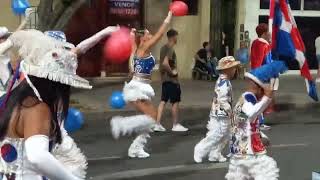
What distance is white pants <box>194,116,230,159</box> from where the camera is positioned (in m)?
9.07

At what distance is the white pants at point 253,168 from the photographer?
6180 mm

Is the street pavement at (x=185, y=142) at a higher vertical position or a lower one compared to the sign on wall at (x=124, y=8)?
lower

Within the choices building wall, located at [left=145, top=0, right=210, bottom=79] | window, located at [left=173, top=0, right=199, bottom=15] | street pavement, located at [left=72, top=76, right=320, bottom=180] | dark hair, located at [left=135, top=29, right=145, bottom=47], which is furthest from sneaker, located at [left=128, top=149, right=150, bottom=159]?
window, located at [left=173, top=0, right=199, bottom=15]

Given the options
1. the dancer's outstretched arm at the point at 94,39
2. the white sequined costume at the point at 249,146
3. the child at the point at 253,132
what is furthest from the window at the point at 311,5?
the dancer's outstretched arm at the point at 94,39

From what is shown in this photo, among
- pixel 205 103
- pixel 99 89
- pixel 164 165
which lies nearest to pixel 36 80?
pixel 164 165

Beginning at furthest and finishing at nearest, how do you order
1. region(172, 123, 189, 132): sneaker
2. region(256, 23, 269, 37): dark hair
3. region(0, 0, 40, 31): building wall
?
1. region(0, 0, 40, 31): building wall
2. region(172, 123, 189, 132): sneaker
3. region(256, 23, 269, 37): dark hair

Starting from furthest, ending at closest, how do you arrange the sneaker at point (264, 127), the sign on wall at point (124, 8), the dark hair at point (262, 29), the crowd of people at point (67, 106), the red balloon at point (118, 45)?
the sign on wall at point (124, 8) → the sneaker at point (264, 127) → the dark hair at point (262, 29) → the red balloon at point (118, 45) → the crowd of people at point (67, 106)

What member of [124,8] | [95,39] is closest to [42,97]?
[95,39]

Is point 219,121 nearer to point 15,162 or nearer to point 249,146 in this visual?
point 249,146

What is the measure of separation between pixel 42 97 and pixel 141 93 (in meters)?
5.96

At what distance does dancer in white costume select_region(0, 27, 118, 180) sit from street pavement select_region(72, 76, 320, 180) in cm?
492

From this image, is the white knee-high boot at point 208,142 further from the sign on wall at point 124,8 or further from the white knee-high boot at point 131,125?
the sign on wall at point 124,8

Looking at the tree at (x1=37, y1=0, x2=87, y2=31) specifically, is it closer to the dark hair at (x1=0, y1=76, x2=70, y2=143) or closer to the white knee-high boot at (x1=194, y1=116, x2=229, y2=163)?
the white knee-high boot at (x1=194, y1=116, x2=229, y2=163)

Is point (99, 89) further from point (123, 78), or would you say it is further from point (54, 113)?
point (54, 113)
